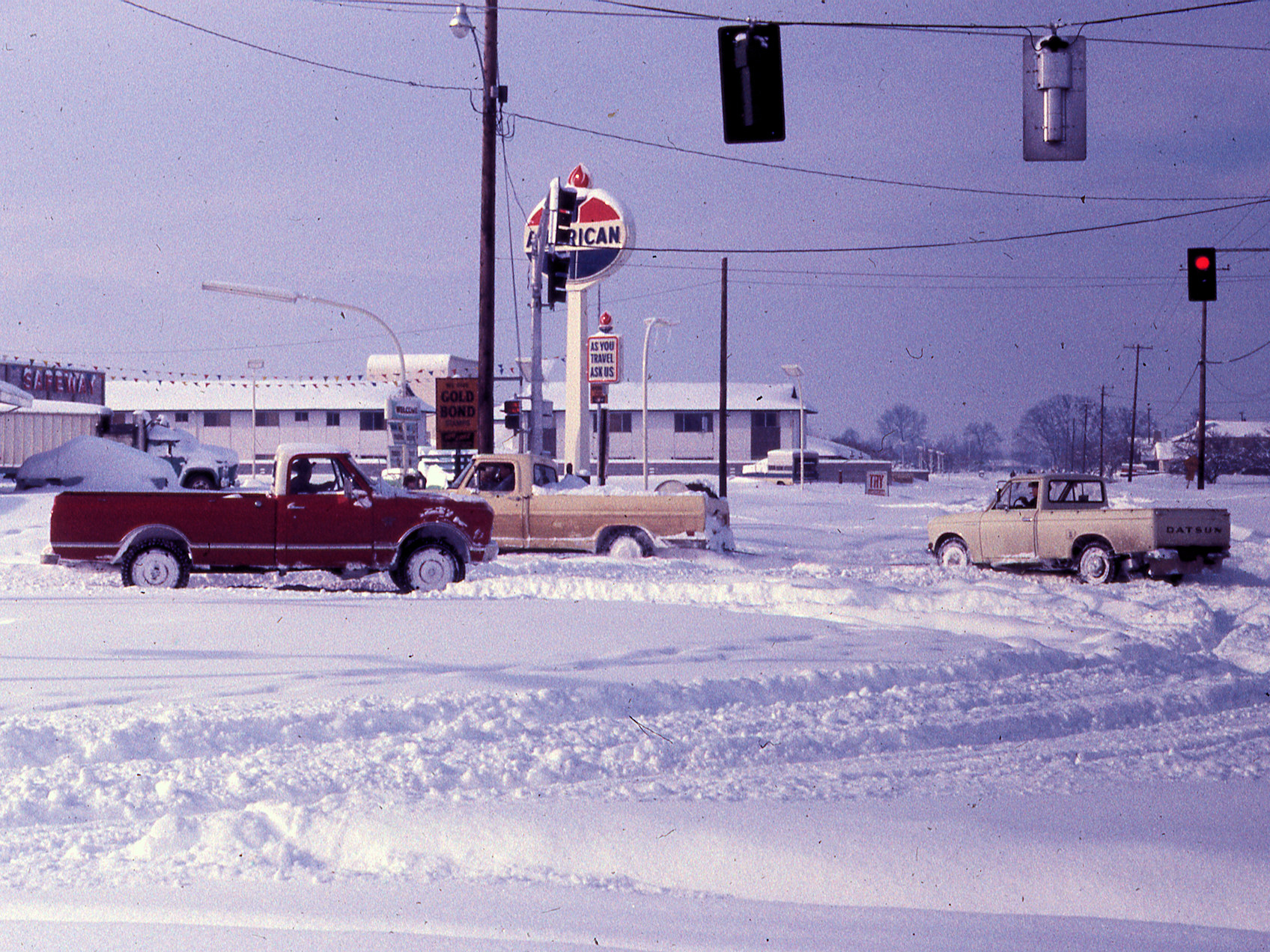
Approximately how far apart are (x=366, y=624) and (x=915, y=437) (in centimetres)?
18406

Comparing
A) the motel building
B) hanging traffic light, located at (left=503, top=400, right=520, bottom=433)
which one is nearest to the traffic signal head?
hanging traffic light, located at (left=503, top=400, right=520, bottom=433)

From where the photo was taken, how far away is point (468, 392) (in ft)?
86.0

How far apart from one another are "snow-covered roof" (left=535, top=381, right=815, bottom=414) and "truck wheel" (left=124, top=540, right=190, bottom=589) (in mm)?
57488

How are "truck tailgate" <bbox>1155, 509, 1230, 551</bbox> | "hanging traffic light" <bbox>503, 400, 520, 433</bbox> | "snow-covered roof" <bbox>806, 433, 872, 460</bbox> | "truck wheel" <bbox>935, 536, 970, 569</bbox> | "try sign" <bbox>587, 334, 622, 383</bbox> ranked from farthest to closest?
1. "snow-covered roof" <bbox>806, 433, 872, 460</bbox>
2. "try sign" <bbox>587, 334, 622, 383</bbox>
3. "hanging traffic light" <bbox>503, 400, 520, 433</bbox>
4. "truck wheel" <bbox>935, 536, 970, 569</bbox>
5. "truck tailgate" <bbox>1155, 509, 1230, 551</bbox>

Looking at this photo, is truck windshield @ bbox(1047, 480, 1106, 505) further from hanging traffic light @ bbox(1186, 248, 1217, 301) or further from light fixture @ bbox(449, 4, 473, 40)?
light fixture @ bbox(449, 4, 473, 40)

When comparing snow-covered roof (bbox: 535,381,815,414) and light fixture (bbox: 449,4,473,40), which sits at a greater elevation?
light fixture (bbox: 449,4,473,40)

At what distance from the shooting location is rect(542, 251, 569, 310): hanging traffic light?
24.3 m

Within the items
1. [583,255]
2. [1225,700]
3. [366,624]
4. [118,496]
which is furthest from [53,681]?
[583,255]

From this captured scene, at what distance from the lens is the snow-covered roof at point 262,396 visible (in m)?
72.8

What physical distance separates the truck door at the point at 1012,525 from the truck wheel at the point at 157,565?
12.5m

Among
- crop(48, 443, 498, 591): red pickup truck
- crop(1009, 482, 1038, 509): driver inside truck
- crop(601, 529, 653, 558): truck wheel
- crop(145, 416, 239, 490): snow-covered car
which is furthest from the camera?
crop(145, 416, 239, 490): snow-covered car

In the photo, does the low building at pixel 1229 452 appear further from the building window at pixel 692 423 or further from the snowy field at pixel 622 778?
the snowy field at pixel 622 778

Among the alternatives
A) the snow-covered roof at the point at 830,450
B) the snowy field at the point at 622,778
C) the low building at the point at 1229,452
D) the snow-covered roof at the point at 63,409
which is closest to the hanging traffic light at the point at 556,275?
the snowy field at the point at 622,778

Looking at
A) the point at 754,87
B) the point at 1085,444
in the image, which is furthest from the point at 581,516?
the point at 1085,444
